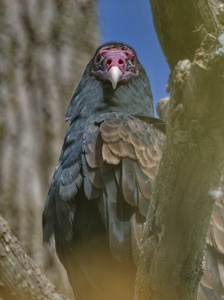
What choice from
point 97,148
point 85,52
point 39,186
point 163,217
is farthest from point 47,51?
point 163,217

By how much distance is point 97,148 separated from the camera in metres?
3.91

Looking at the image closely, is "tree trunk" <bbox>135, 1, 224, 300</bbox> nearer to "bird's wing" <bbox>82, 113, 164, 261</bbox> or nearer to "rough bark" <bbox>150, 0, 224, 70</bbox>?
"bird's wing" <bbox>82, 113, 164, 261</bbox>

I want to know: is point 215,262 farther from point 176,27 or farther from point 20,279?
point 176,27

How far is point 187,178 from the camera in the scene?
238 centimetres

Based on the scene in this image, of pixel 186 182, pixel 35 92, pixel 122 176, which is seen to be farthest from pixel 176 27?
Result: pixel 186 182

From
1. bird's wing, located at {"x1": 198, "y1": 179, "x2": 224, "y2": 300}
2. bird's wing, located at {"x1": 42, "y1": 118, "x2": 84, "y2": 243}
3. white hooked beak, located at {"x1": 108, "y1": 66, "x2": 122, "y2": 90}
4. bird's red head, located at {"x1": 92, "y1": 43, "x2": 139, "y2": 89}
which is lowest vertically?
bird's wing, located at {"x1": 198, "y1": 179, "x2": 224, "y2": 300}

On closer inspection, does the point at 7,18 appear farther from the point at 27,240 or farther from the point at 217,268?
the point at 217,268

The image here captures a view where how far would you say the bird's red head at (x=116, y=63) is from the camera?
4582 millimetres

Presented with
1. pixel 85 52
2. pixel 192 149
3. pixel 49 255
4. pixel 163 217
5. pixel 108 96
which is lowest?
pixel 49 255

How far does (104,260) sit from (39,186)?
51.0 inches

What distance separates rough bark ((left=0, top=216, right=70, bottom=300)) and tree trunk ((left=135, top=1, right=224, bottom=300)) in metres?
0.41

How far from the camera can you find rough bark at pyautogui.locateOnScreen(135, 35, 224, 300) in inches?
85.9

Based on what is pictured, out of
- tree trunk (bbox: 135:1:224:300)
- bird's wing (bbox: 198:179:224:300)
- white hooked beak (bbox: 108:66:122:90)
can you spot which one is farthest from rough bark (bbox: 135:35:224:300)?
white hooked beak (bbox: 108:66:122:90)

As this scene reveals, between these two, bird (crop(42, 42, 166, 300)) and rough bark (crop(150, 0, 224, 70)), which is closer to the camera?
bird (crop(42, 42, 166, 300))
